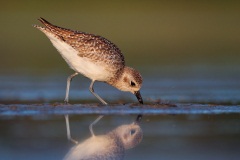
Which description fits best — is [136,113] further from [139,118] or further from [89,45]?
[89,45]

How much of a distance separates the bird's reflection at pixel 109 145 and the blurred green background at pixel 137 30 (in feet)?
25.5

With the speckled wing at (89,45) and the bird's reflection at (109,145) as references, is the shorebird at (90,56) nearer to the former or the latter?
the speckled wing at (89,45)

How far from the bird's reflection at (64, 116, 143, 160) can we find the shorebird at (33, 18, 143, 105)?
293cm

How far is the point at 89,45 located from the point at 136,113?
1.95 metres

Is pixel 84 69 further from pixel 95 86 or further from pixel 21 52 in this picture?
pixel 21 52

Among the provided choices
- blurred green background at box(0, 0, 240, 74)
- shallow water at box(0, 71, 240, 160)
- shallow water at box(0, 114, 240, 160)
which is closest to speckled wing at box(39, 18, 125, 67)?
shallow water at box(0, 71, 240, 160)

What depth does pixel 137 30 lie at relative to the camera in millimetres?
26250

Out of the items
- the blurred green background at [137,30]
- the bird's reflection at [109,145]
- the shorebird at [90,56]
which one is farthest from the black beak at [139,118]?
the blurred green background at [137,30]

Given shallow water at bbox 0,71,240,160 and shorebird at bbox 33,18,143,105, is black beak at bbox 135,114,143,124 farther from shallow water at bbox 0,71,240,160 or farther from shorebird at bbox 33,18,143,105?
shorebird at bbox 33,18,143,105

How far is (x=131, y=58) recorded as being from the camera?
20.4 meters

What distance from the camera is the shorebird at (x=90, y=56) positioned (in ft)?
45.2

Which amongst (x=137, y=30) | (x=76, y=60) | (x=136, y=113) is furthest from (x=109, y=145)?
(x=137, y=30)

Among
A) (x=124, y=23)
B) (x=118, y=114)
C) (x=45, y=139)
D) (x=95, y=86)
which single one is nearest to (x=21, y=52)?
(x=95, y=86)

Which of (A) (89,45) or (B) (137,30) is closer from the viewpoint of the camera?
(A) (89,45)
